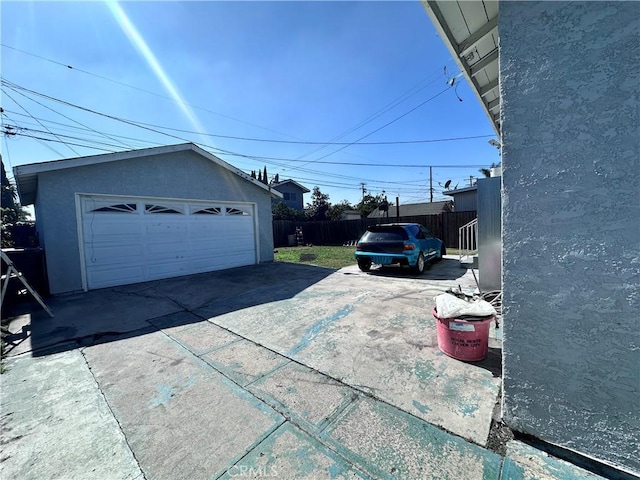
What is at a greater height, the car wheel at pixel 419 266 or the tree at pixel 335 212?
the tree at pixel 335 212

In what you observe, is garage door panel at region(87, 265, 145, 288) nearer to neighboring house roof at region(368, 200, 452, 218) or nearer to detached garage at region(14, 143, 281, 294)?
detached garage at region(14, 143, 281, 294)

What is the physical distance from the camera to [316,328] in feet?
12.3

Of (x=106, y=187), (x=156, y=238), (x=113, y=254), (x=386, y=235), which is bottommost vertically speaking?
(x=113, y=254)

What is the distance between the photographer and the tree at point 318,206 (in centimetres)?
2860

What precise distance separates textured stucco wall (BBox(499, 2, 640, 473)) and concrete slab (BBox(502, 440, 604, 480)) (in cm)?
11

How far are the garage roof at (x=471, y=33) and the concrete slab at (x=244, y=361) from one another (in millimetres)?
3797

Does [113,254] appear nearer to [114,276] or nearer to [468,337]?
[114,276]

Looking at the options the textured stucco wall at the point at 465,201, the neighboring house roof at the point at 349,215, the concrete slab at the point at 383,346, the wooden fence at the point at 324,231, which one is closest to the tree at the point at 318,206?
the neighboring house roof at the point at 349,215

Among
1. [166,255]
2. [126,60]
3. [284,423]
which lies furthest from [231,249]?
[284,423]

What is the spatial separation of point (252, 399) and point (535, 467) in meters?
2.02

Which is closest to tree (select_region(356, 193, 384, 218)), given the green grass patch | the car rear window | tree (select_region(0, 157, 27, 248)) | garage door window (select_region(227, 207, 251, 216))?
the green grass patch

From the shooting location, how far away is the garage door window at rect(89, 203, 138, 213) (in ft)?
22.6

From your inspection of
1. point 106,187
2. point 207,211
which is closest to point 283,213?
point 207,211

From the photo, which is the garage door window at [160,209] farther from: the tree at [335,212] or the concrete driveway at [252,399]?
the tree at [335,212]
